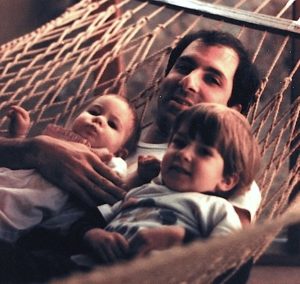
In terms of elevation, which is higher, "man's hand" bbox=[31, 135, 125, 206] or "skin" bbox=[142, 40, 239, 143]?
"skin" bbox=[142, 40, 239, 143]

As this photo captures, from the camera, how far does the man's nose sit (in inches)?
46.1

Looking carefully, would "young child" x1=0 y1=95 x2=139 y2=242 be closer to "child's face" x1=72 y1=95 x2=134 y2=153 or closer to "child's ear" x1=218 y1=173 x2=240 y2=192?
"child's face" x1=72 y1=95 x2=134 y2=153

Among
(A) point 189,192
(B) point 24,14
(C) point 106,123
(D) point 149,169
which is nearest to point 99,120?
(C) point 106,123

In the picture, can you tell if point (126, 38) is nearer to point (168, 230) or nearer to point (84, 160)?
point (84, 160)

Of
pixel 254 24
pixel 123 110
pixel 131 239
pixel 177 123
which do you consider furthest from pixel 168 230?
pixel 254 24

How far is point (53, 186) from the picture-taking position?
43.0 inches

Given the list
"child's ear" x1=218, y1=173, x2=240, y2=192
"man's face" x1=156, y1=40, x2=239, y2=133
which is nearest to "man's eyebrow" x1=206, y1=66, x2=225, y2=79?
"man's face" x1=156, y1=40, x2=239, y2=133

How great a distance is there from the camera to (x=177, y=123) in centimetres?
106

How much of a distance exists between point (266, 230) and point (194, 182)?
0.21 m

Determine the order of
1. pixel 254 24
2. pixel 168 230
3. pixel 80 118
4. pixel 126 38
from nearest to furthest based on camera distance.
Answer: pixel 168 230 < pixel 80 118 < pixel 254 24 < pixel 126 38

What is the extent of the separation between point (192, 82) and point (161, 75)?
0.25 metres

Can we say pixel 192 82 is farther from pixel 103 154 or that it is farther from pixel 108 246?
pixel 108 246

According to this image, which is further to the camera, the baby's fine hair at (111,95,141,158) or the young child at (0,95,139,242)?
the baby's fine hair at (111,95,141,158)

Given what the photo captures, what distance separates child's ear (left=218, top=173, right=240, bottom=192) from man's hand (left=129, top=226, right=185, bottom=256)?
3.7 inches
